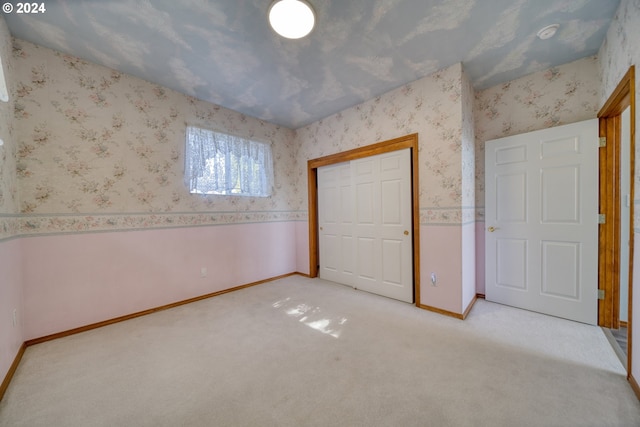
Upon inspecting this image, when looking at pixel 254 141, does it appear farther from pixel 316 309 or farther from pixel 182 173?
pixel 316 309

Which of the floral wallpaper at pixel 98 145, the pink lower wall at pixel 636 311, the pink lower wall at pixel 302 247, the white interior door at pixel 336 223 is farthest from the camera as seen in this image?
the pink lower wall at pixel 302 247

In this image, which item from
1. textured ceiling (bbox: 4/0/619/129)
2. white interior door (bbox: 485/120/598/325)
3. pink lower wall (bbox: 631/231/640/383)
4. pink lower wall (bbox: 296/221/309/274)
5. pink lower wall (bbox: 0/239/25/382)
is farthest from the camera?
pink lower wall (bbox: 296/221/309/274)

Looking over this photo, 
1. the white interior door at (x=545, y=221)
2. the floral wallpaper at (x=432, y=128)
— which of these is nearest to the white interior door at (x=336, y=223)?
the floral wallpaper at (x=432, y=128)

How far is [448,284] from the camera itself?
97.8 inches

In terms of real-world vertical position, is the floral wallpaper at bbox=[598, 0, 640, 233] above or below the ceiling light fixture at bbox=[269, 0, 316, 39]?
below

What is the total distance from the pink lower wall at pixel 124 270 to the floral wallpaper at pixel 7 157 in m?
0.37

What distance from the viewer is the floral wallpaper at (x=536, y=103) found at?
7.57 ft

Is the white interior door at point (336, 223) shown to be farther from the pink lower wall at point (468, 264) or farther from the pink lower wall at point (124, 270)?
the pink lower wall at point (468, 264)

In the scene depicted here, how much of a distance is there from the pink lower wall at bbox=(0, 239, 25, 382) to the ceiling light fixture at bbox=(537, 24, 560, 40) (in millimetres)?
4312

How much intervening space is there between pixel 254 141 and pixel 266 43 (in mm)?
1741

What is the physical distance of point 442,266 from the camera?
254 centimetres

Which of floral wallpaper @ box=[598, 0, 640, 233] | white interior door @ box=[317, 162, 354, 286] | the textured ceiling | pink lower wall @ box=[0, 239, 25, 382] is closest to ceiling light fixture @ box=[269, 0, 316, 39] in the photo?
the textured ceiling

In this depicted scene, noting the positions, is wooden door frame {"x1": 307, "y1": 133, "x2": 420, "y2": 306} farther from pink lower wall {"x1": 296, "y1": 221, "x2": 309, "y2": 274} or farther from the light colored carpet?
the light colored carpet

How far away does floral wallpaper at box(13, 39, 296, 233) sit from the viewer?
2039 millimetres
